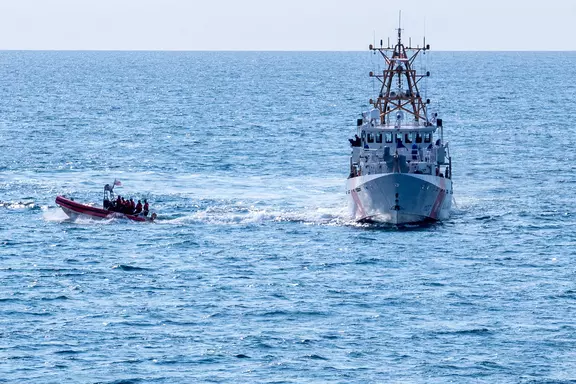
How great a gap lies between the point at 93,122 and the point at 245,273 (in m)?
103

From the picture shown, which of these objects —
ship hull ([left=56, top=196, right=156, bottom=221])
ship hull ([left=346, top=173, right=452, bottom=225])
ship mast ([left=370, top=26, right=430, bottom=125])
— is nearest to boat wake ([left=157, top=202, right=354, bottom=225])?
ship hull ([left=56, top=196, right=156, bottom=221])

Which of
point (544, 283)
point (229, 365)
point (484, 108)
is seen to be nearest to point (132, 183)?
point (544, 283)

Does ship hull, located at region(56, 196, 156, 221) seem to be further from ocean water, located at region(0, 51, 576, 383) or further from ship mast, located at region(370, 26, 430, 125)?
ship mast, located at region(370, 26, 430, 125)

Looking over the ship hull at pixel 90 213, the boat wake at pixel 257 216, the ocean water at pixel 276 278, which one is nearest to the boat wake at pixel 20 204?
the ocean water at pixel 276 278

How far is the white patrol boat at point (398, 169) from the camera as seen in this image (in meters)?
80.2

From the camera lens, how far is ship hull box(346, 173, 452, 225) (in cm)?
7981

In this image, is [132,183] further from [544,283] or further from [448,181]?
[544,283]

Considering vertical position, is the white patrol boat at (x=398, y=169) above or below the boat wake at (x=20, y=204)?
above

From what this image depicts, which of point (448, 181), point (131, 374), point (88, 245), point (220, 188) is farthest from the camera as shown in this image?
point (220, 188)

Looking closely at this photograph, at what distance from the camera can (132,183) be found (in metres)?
101

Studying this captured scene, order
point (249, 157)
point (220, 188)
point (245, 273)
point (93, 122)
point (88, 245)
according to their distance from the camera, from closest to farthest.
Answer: point (245, 273) < point (88, 245) < point (220, 188) < point (249, 157) < point (93, 122)

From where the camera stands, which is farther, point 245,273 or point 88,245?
point 88,245

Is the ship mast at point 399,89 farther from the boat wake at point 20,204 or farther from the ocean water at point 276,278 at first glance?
the boat wake at point 20,204

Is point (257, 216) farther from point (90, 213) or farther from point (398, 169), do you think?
point (90, 213)
